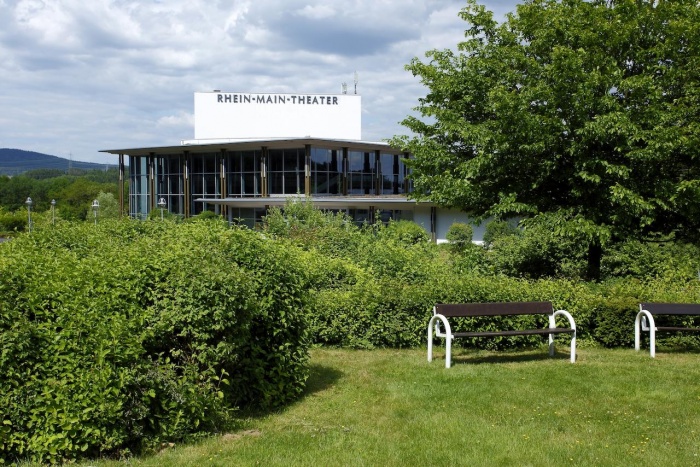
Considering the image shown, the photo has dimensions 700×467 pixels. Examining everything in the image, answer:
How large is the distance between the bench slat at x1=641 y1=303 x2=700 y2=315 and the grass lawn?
28.0 inches

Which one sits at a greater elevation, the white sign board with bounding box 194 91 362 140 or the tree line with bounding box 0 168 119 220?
the white sign board with bounding box 194 91 362 140

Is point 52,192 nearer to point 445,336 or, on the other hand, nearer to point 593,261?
point 593,261

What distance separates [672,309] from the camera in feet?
34.1

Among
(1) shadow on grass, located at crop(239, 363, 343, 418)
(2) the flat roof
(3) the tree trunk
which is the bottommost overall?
(1) shadow on grass, located at crop(239, 363, 343, 418)

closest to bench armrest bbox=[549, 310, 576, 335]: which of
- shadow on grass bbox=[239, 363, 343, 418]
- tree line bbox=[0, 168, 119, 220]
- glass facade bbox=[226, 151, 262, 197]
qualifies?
shadow on grass bbox=[239, 363, 343, 418]

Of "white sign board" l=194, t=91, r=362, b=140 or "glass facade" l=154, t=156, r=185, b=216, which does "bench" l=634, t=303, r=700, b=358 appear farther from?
"white sign board" l=194, t=91, r=362, b=140

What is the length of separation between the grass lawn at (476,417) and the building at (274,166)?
1138 inches

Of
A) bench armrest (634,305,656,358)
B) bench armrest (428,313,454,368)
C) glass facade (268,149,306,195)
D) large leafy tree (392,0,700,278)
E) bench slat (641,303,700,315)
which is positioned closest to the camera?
bench armrest (428,313,454,368)

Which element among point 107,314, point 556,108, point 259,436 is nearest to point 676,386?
point 259,436

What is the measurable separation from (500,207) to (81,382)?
11.2 metres

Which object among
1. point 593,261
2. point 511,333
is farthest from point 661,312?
point 593,261

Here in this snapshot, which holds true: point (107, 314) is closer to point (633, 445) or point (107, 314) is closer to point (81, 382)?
point (81, 382)

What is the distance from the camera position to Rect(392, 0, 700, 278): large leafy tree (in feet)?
46.5

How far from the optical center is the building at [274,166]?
4266 centimetres
